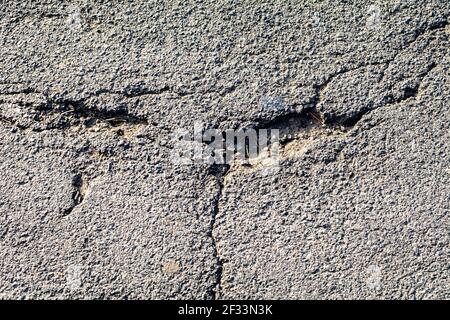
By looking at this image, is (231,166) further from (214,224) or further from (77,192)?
(77,192)

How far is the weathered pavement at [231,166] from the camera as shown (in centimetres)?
273

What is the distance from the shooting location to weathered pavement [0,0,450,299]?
2.73 meters

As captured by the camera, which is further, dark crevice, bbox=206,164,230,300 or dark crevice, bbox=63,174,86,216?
dark crevice, bbox=63,174,86,216

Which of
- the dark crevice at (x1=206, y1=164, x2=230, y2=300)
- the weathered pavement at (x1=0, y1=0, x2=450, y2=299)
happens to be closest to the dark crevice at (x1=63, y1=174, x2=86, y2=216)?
the weathered pavement at (x1=0, y1=0, x2=450, y2=299)

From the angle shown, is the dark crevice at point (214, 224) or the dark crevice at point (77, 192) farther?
the dark crevice at point (77, 192)

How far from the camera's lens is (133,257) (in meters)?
2.76

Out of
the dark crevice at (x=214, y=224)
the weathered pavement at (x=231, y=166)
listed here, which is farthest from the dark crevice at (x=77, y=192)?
the dark crevice at (x=214, y=224)

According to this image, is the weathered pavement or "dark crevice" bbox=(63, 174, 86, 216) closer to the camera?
the weathered pavement

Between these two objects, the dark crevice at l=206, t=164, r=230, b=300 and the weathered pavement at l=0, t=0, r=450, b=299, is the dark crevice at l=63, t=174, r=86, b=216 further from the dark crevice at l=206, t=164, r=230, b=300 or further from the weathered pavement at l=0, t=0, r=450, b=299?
the dark crevice at l=206, t=164, r=230, b=300

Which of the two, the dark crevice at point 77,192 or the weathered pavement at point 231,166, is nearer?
the weathered pavement at point 231,166

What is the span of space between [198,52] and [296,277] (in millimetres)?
999

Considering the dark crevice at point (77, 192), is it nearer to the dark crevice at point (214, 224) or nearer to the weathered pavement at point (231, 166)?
the weathered pavement at point (231, 166)

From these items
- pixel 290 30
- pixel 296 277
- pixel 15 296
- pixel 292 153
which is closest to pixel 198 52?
pixel 290 30
